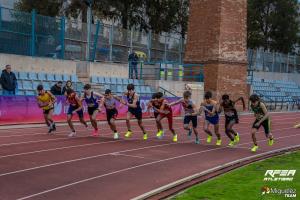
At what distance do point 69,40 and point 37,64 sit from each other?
11.1 ft

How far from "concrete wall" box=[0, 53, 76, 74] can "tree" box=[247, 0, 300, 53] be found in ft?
144

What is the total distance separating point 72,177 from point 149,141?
753 centimetres

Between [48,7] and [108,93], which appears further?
[48,7]

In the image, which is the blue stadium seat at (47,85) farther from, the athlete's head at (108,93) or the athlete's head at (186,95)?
the athlete's head at (186,95)

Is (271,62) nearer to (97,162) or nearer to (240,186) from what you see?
(97,162)

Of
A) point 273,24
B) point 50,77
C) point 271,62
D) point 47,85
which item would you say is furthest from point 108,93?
point 273,24

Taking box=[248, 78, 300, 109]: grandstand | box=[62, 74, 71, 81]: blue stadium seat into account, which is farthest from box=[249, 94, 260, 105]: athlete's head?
box=[248, 78, 300, 109]: grandstand

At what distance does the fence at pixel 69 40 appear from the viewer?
95.4 feet

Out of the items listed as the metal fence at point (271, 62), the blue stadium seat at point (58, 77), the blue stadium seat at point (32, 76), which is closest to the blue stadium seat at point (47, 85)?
the blue stadium seat at point (32, 76)

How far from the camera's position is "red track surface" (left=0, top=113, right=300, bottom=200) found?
10734 millimetres

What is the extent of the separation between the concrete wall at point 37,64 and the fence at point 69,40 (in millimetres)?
599

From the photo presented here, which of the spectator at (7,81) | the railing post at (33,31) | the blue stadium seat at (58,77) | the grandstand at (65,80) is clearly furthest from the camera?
the blue stadium seat at (58,77)

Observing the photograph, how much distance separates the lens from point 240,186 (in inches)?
433

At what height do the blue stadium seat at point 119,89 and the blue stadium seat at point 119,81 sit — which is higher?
the blue stadium seat at point 119,81
